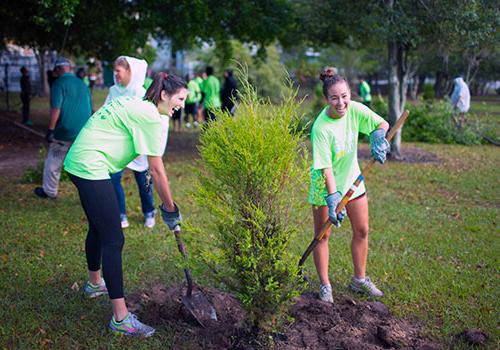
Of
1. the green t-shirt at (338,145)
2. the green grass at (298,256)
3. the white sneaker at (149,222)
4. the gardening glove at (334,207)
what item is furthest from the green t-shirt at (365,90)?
the gardening glove at (334,207)

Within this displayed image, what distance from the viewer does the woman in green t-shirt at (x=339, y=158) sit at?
3.91 m

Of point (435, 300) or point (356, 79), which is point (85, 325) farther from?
point (356, 79)

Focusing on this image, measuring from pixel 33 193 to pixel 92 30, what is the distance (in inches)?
294

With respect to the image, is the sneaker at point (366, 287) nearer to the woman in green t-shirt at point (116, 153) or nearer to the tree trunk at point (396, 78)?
the woman in green t-shirt at point (116, 153)

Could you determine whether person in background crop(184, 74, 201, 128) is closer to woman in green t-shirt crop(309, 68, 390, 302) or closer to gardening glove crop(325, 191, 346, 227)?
woman in green t-shirt crop(309, 68, 390, 302)

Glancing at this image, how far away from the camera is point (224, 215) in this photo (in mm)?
3328

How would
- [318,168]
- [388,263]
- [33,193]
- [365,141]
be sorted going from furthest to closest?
[365,141], [33,193], [388,263], [318,168]

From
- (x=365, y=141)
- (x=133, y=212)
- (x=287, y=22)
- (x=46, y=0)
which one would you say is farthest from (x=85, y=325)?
(x=365, y=141)

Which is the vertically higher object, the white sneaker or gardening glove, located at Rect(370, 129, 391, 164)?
gardening glove, located at Rect(370, 129, 391, 164)

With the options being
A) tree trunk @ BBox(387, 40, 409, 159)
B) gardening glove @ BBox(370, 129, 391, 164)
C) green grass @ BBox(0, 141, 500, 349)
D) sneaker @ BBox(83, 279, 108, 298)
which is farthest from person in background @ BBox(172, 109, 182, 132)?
gardening glove @ BBox(370, 129, 391, 164)

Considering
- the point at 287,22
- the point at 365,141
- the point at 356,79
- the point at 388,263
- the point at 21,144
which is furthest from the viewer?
the point at 356,79

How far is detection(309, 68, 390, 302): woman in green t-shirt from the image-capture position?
Answer: 391 centimetres

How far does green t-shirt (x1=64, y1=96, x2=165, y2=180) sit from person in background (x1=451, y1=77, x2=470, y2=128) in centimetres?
1368

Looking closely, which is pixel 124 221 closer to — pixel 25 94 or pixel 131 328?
pixel 131 328
